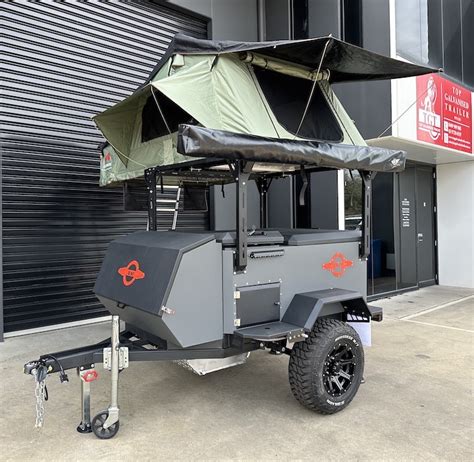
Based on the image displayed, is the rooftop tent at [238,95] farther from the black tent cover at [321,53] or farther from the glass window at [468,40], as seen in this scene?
the glass window at [468,40]

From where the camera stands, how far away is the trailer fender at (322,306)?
3336 millimetres

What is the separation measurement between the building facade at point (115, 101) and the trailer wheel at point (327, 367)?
3.50 m

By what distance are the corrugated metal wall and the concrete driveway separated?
1244mm

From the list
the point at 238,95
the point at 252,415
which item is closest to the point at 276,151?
the point at 238,95

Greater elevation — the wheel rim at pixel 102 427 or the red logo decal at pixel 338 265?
the red logo decal at pixel 338 265

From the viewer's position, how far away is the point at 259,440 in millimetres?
3033

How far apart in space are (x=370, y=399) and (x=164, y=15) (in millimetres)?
6415

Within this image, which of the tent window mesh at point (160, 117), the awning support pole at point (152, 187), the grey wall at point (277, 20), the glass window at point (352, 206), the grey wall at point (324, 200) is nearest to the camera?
the tent window mesh at point (160, 117)

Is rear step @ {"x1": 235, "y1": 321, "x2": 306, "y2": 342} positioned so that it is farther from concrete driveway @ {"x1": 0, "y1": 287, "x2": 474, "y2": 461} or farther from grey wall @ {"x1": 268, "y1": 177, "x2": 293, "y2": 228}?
grey wall @ {"x1": 268, "y1": 177, "x2": 293, "y2": 228}

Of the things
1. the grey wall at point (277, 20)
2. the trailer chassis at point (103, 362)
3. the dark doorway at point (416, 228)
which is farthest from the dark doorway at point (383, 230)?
the trailer chassis at point (103, 362)

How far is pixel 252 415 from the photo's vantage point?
343cm

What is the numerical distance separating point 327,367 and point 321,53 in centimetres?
251

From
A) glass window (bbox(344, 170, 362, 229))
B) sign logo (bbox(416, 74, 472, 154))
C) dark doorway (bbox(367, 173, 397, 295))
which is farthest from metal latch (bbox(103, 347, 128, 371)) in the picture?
dark doorway (bbox(367, 173, 397, 295))

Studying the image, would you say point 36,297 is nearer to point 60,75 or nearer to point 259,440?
point 60,75
